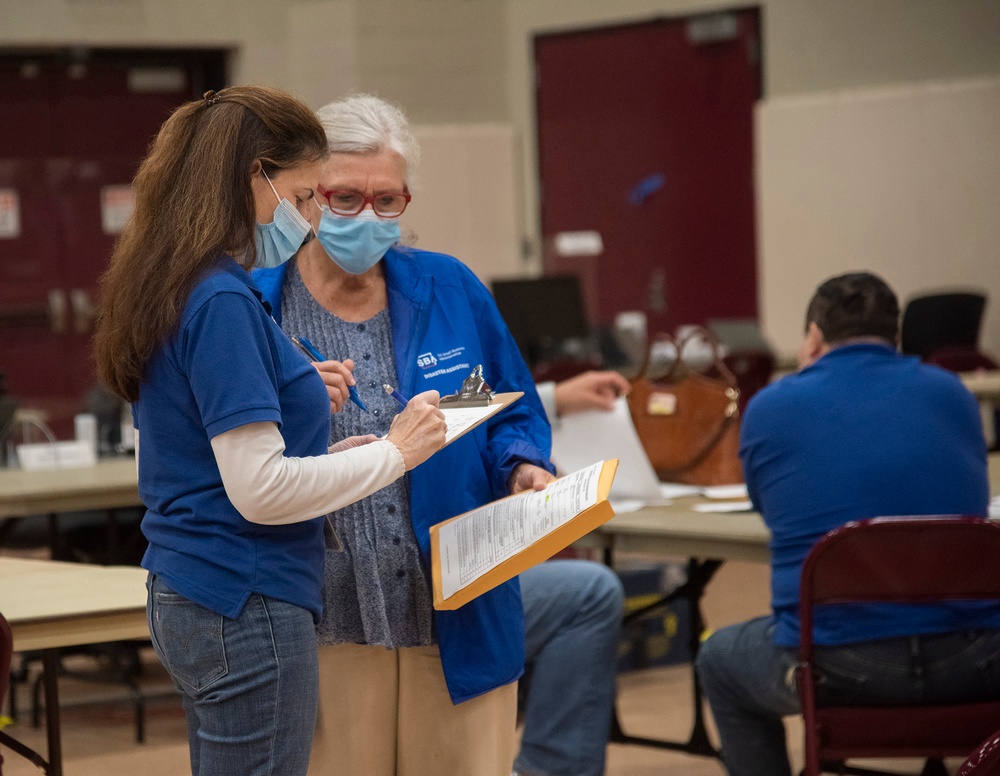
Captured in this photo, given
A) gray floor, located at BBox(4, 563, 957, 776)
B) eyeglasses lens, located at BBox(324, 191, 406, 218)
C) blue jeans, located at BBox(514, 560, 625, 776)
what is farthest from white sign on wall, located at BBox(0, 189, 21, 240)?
eyeglasses lens, located at BBox(324, 191, 406, 218)

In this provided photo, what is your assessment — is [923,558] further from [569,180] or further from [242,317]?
[569,180]

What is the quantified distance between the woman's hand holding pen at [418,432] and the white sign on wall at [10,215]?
24.5ft

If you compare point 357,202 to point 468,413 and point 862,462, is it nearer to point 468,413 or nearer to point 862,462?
point 468,413

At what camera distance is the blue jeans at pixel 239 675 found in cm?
164

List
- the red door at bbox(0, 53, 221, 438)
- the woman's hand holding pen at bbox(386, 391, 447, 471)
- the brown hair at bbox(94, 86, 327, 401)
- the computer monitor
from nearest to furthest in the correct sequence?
the brown hair at bbox(94, 86, 327, 401) < the woman's hand holding pen at bbox(386, 391, 447, 471) < the computer monitor < the red door at bbox(0, 53, 221, 438)

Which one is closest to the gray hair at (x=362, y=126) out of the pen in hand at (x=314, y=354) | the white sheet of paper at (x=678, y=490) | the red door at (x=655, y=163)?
the pen in hand at (x=314, y=354)

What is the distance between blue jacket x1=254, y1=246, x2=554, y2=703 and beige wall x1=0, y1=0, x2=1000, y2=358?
6.34 m

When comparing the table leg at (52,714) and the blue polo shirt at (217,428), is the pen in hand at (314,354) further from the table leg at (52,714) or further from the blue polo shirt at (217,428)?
the table leg at (52,714)

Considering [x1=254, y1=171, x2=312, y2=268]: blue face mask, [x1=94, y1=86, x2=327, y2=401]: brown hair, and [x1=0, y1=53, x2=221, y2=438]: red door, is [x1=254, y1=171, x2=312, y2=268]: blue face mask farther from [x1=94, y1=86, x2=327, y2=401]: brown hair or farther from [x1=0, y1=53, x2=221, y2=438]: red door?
[x1=0, y1=53, x2=221, y2=438]: red door

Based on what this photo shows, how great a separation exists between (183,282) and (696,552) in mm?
1769

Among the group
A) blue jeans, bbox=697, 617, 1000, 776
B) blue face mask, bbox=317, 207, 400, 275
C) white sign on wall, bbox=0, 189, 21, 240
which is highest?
white sign on wall, bbox=0, 189, 21, 240

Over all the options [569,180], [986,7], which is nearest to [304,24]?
[569,180]

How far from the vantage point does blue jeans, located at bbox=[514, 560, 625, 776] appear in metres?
3.00

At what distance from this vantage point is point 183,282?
63.5 inches
